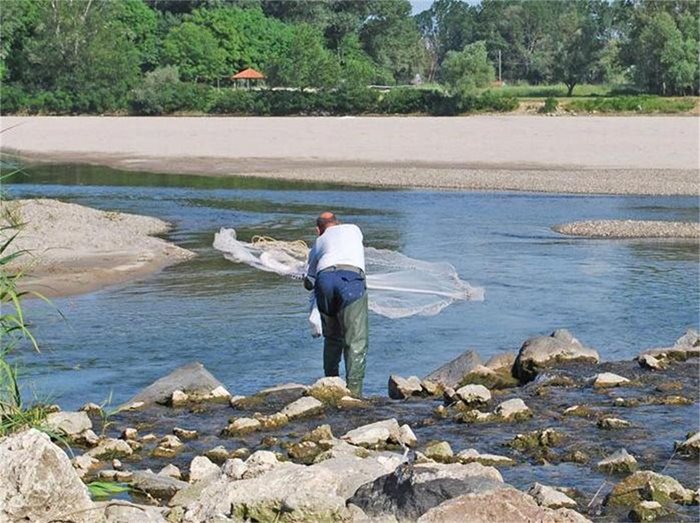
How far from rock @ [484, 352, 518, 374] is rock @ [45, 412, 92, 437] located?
4.57 m

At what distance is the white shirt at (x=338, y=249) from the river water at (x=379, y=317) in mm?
1734

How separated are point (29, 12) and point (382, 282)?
7432 centimetres

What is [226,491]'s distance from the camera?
737cm

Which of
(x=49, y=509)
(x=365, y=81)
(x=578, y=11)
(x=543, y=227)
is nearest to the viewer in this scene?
(x=49, y=509)

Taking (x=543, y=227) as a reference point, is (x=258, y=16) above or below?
above

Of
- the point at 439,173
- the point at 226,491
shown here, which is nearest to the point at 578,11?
the point at 439,173

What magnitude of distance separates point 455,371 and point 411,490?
565 cm

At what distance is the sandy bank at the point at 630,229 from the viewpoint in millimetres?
26250

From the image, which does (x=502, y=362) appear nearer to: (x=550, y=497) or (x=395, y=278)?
(x=395, y=278)

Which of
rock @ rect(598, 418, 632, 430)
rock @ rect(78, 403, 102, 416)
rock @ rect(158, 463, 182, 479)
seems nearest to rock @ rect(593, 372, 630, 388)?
rock @ rect(598, 418, 632, 430)

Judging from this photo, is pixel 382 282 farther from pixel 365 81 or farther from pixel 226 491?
pixel 365 81

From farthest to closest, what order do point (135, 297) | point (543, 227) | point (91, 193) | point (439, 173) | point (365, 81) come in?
point (365, 81) < point (439, 173) < point (91, 193) < point (543, 227) < point (135, 297)

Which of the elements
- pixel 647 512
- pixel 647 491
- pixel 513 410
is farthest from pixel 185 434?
pixel 647 512

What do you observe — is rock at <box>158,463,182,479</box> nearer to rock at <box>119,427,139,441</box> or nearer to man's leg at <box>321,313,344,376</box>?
rock at <box>119,427,139,441</box>
